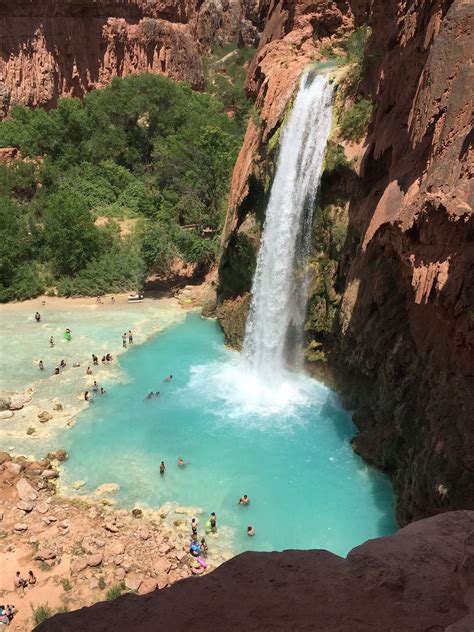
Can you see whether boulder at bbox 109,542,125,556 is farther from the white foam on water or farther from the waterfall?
the waterfall

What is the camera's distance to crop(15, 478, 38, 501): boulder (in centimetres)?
1333

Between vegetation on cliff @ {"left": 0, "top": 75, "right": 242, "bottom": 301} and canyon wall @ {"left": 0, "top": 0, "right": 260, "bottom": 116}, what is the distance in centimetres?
313

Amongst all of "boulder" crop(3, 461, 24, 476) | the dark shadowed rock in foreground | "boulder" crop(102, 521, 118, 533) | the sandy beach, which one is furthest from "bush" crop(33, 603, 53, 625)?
the dark shadowed rock in foreground

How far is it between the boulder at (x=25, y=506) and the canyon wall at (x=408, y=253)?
9070mm

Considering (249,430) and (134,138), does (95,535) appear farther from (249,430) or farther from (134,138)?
(134,138)

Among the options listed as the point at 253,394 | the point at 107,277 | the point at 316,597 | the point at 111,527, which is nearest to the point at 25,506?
the point at 111,527

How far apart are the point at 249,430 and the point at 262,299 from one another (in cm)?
612

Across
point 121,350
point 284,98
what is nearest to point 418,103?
point 284,98

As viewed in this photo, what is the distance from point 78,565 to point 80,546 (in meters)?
0.60

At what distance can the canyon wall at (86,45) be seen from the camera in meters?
39.5

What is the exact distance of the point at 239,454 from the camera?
15.1 metres

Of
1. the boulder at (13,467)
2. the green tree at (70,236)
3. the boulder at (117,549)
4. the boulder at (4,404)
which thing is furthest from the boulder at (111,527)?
the green tree at (70,236)

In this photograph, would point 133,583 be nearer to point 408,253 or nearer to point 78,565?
point 78,565

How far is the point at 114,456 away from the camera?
15.2 m
